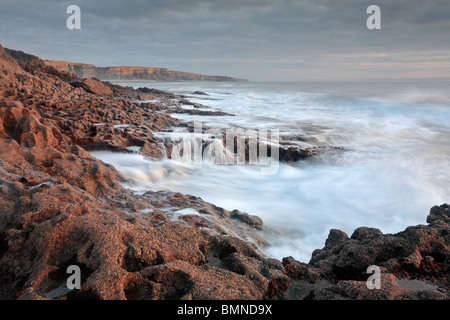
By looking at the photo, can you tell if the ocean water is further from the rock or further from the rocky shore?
the rock

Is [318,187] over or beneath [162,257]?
beneath

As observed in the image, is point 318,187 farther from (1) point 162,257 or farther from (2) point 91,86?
(2) point 91,86

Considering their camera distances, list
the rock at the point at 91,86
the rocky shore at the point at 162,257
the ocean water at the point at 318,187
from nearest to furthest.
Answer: the rocky shore at the point at 162,257
the ocean water at the point at 318,187
the rock at the point at 91,86

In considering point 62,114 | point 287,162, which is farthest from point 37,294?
point 287,162

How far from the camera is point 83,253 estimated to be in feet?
6.91

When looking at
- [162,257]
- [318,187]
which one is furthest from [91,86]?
[162,257]

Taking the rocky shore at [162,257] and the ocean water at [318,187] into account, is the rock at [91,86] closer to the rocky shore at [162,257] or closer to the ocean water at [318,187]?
the ocean water at [318,187]

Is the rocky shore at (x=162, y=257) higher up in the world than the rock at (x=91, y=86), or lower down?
lower down

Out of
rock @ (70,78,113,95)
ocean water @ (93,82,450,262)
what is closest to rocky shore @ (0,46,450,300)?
ocean water @ (93,82,450,262)

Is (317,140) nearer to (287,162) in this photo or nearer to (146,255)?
(287,162)

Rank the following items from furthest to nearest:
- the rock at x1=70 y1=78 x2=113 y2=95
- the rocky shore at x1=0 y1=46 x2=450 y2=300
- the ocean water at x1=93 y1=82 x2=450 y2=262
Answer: the rock at x1=70 y1=78 x2=113 y2=95 < the ocean water at x1=93 y1=82 x2=450 y2=262 < the rocky shore at x1=0 y1=46 x2=450 y2=300

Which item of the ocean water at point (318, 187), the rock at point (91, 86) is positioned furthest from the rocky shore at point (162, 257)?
the rock at point (91, 86)

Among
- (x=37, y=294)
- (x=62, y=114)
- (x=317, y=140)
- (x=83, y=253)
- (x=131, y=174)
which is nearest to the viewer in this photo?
(x=37, y=294)

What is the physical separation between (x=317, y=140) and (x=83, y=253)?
10.0 meters
